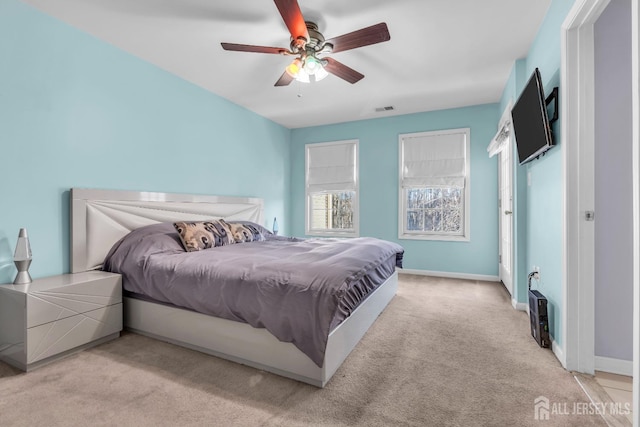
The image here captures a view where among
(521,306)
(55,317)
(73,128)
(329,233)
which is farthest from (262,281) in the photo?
(329,233)

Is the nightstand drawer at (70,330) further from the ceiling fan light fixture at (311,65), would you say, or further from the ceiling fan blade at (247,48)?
the ceiling fan light fixture at (311,65)

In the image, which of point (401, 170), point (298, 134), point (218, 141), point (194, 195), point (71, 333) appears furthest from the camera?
point (298, 134)

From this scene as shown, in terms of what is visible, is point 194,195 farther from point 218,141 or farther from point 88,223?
point 88,223

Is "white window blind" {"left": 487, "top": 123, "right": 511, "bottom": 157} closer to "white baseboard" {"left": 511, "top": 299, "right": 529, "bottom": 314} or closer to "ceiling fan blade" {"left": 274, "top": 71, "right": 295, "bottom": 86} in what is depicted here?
"white baseboard" {"left": 511, "top": 299, "right": 529, "bottom": 314}

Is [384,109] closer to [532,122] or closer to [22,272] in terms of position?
[532,122]

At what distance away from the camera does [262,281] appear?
1911 millimetres

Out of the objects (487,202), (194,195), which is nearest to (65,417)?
(194,195)

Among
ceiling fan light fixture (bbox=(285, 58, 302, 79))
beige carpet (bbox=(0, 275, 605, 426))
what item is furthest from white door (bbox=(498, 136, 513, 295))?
ceiling fan light fixture (bbox=(285, 58, 302, 79))

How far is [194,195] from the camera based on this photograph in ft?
12.0

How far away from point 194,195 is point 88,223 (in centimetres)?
120

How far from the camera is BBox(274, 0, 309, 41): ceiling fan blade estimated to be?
191 centimetres

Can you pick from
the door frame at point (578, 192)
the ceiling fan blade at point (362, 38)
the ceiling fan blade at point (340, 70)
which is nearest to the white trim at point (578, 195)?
the door frame at point (578, 192)

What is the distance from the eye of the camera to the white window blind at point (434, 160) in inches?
182

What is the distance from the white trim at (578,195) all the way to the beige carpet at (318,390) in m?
0.27
